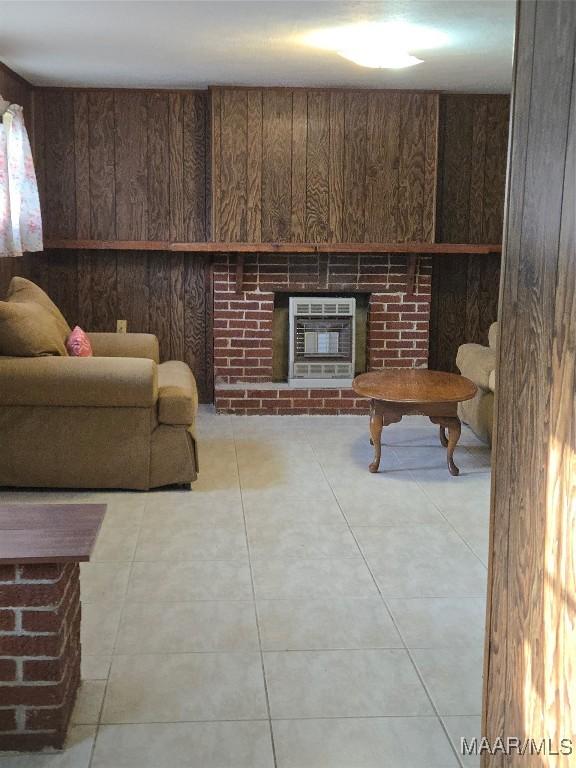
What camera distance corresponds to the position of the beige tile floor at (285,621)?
2.36m

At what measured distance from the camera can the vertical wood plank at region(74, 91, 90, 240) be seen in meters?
6.31

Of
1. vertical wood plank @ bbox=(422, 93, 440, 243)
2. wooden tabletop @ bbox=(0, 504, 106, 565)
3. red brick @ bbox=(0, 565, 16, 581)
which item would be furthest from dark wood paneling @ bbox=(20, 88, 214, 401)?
red brick @ bbox=(0, 565, 16, 581)

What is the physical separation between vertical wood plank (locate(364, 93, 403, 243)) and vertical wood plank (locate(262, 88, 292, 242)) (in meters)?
0.55

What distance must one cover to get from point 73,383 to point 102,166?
257 centimetres

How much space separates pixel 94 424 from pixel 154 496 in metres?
0.46

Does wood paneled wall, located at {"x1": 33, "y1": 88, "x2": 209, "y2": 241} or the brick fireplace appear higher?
wood paneled wall, located at {"x1": 33, "y1": 88, "x2": 209, "y2": 241}

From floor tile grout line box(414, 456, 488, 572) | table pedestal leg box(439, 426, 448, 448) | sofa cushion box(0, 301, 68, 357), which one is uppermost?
sofa cushion box(0, 301, 68, 357)

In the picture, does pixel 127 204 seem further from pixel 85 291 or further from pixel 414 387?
pixel 414 387

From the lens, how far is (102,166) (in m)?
6.40

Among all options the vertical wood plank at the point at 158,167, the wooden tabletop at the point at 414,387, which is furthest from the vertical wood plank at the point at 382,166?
the vertical wood plank at the point at 158,167

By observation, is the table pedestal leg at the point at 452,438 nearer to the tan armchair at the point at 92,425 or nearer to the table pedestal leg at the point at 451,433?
the table pedestal leg at the point at 451,433

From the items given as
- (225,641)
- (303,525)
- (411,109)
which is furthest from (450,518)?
(411,109)

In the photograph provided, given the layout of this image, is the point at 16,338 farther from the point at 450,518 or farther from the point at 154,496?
Result: the point at 450,518

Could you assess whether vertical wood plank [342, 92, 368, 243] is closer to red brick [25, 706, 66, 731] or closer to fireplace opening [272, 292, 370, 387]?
fireplace opening [272, 292, 370, 387]
